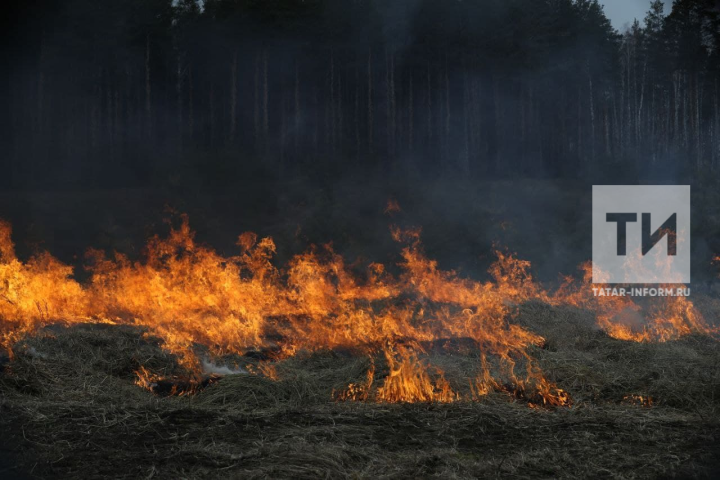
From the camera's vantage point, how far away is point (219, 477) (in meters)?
3.60

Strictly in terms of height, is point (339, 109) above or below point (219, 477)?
above

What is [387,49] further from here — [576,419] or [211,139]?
[576,419]

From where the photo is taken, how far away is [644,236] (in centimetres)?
1369

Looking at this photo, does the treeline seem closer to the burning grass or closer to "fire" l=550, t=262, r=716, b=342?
"fire" l=550, t=262, r=716, b=342

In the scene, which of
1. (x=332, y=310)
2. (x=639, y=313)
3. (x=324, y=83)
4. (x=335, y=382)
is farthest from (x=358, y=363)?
(x=324, y=83)

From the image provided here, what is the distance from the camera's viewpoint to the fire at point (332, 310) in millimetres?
6008

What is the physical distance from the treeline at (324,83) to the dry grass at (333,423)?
14223 millimetres

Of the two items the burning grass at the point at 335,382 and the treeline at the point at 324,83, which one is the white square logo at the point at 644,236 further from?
the treeline at the point at 324,83

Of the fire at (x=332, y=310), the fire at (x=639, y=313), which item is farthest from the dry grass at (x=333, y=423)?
the fire at (x=639, y=313)

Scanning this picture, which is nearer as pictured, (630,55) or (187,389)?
(187,389)

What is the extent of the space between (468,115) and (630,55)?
14.1m

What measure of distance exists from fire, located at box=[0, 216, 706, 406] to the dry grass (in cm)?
35

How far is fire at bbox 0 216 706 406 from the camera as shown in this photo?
601cm

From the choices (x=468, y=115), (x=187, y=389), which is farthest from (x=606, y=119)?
(x=187, y=389)
